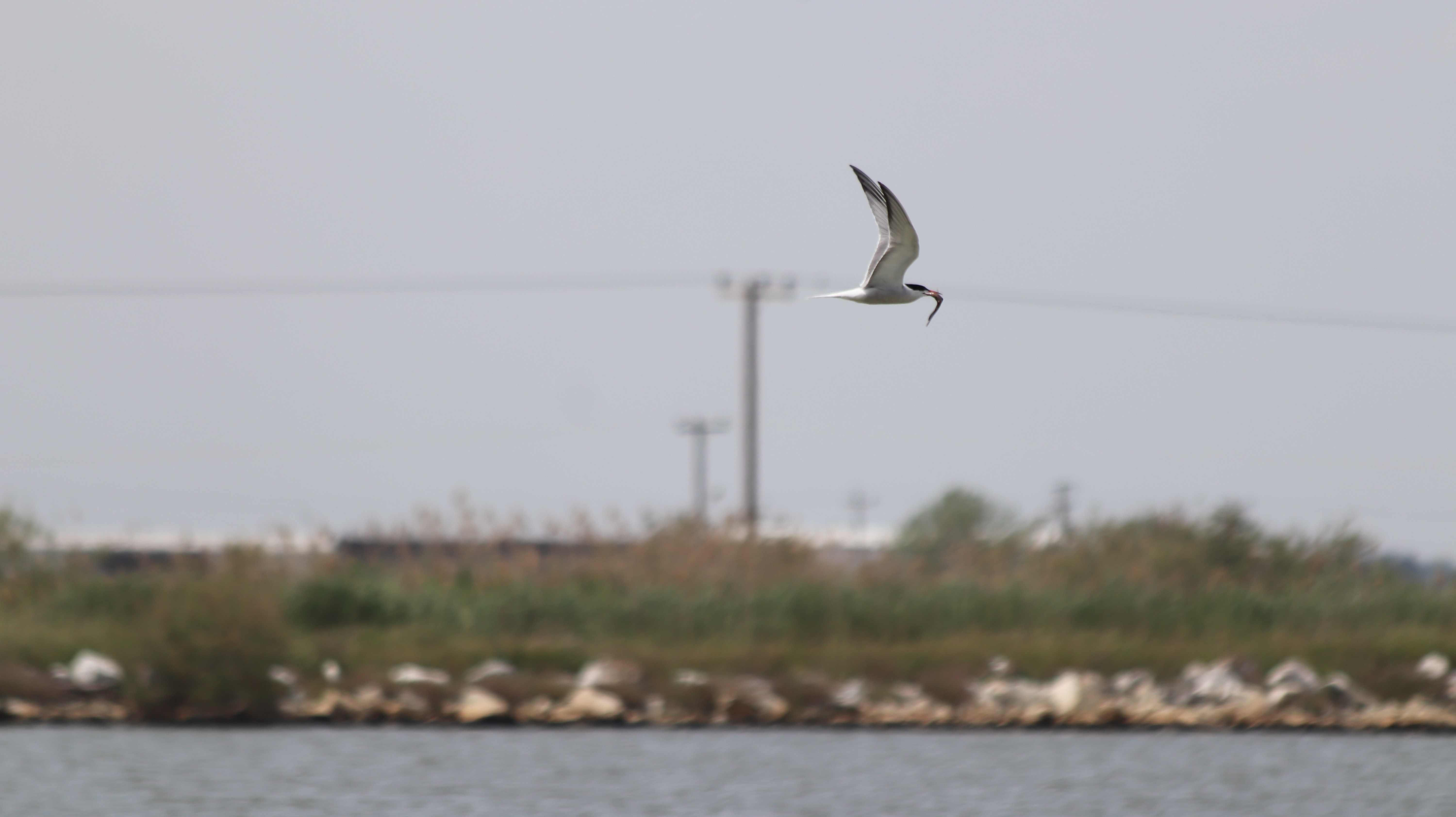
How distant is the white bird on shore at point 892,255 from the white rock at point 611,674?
14786 millimetres

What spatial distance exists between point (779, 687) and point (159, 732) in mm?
6845

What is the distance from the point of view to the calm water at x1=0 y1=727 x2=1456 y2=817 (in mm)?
17109

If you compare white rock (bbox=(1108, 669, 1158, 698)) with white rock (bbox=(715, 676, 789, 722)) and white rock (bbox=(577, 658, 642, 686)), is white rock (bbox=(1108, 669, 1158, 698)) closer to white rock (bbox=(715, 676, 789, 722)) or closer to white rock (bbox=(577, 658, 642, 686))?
white rock (bbox=(715, 676, 789, 722))

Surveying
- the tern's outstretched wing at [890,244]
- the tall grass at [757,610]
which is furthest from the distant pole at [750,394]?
the tern's outstretched wing at [890,244]

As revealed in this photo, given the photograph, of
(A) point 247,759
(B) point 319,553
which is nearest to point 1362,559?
(B) point 319,553

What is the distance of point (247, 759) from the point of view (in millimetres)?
19438

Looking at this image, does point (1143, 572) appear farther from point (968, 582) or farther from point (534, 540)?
point (534, 540)

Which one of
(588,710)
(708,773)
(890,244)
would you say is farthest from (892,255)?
(588,710)

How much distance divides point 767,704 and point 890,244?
1457 centimetres

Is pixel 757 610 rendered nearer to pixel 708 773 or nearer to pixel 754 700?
pixel 754 700

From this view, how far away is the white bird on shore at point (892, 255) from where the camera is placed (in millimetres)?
8727

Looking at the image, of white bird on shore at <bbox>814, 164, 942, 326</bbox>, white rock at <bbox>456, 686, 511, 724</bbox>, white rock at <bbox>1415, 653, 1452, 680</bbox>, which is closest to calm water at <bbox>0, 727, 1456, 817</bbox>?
white rock at <bbox>456, 686, 511, 724</bbox>

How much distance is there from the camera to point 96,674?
2255cm

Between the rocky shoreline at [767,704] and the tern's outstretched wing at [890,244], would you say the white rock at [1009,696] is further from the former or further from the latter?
the tern's outstretched wing at [890,244]
